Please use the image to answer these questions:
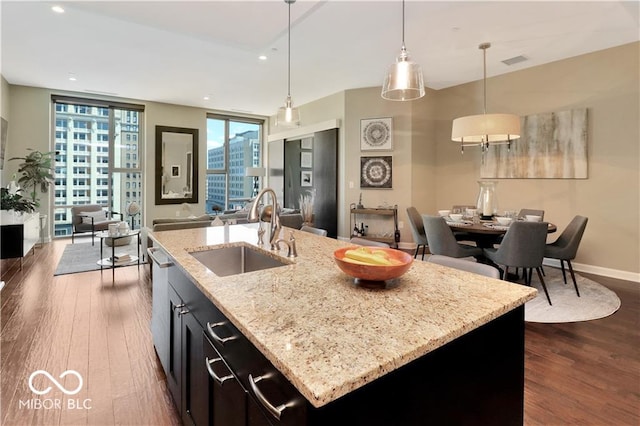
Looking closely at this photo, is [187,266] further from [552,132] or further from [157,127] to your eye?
[157,127]

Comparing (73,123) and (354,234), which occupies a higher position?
(73,123)

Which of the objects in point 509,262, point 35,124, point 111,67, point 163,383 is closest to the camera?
point 163,383

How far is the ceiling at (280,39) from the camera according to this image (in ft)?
11.0

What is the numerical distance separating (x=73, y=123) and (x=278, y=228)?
728 cm

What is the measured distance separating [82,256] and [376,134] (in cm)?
517

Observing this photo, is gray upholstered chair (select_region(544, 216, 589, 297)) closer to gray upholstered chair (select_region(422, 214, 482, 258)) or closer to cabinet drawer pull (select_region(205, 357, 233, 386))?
gray upholstered chair (select_region(422, 214, 482, 258))

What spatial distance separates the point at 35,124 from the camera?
20.8ft

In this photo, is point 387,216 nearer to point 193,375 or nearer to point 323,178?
point 323,178

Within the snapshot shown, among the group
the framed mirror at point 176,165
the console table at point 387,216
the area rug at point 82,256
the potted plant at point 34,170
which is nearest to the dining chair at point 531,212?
the console table at point 387,216

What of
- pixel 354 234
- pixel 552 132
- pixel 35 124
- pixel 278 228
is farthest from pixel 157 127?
pixel 552 132

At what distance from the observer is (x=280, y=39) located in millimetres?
4203

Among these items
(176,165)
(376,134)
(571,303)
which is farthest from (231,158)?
(571,303)

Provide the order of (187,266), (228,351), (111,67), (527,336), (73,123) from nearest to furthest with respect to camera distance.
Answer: (228,351) < (187,266) < (527,336) < (111,67) < (73,123)

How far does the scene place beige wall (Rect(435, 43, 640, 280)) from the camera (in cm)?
420
